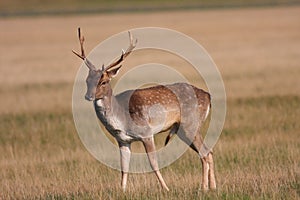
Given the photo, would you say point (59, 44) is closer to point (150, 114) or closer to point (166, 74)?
point (166, 74)

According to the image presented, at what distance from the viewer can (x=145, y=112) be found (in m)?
11.2

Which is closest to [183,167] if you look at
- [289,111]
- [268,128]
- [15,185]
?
[15,185]

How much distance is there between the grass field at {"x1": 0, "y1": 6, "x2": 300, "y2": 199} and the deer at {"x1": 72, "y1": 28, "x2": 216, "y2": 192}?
40 centimetres

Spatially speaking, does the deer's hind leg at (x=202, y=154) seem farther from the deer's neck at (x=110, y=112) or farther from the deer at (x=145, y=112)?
the deer's neck at (x=110, y=112)

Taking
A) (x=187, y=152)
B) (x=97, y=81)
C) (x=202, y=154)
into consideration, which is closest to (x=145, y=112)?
(x=202, y=154)

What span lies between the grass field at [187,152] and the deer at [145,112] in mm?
404

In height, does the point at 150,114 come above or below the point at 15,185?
above

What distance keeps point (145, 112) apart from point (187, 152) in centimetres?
302

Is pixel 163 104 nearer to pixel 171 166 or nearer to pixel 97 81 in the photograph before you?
pixel 97 81

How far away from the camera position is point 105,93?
10508mm

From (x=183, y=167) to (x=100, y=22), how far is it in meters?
56.0

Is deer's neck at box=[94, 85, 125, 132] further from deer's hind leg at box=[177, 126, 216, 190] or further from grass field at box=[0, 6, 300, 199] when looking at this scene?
deer's hind leg at box=[177, 126, 216, 190]

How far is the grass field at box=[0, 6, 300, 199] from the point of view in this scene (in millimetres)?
10625

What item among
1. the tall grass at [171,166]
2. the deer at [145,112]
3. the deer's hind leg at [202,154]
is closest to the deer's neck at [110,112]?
the deer at [145,112]
